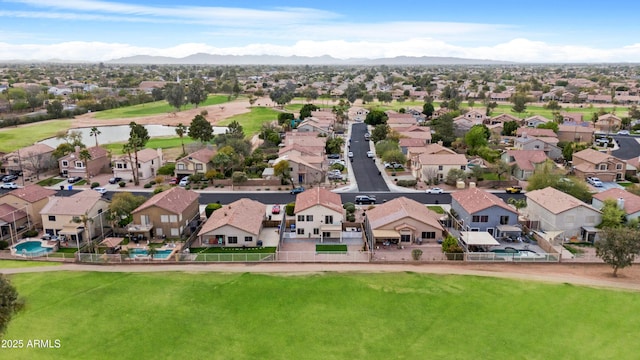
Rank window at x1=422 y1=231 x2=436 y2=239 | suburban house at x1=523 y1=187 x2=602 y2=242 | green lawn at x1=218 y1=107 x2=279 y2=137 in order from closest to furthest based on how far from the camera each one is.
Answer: window at x1=422 y1=231 x2=436 y2=239
suburban house at x1=523 y1=187 x2=602 y2=242
green lawn at x1=218 y1=107 x2=279 y2=137

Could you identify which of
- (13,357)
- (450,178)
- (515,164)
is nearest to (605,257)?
(450,178)

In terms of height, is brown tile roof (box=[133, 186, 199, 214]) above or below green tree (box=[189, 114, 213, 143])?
below

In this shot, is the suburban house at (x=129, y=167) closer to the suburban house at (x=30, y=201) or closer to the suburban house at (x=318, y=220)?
the suburban house at (x=30, y=201)

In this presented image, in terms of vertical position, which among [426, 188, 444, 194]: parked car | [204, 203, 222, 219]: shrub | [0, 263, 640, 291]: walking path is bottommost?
[0, 263, 640, 291]: walking path

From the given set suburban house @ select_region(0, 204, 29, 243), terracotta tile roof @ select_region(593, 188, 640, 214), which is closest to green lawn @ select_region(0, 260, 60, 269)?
suburban house @ select_region(0, 204, 29, 243)

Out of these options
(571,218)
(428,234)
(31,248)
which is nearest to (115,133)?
(31,248)

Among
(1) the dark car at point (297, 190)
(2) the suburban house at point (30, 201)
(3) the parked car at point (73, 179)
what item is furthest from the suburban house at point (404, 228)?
(3) the parked car at point (73, 179)

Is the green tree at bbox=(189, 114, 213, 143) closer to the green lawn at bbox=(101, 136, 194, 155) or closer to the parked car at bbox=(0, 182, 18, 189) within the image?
the green lawn at bbox=(101, 136, 194, 155)
